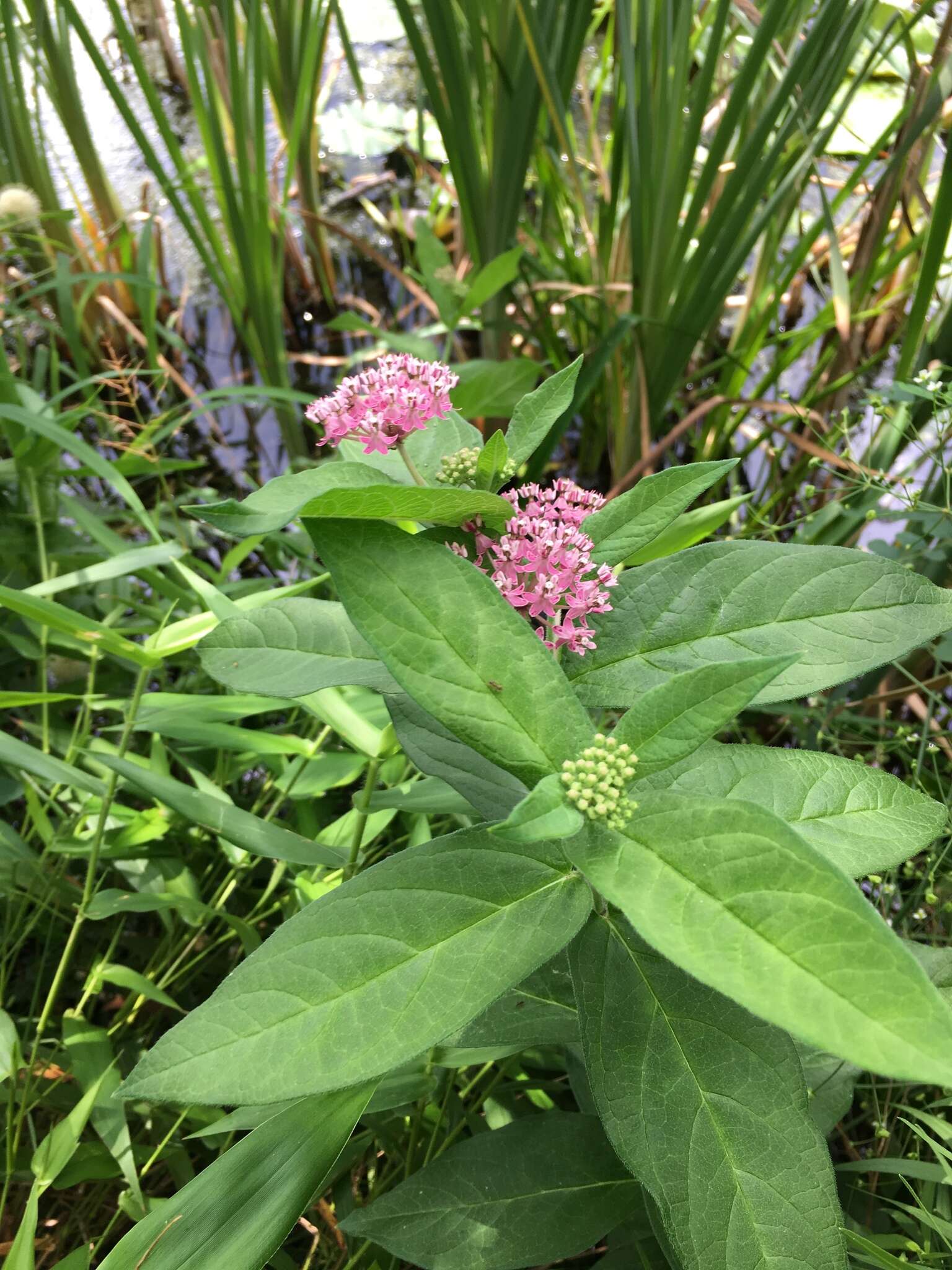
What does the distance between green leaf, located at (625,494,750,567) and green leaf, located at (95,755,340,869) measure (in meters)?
0.36

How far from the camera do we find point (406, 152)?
252cm

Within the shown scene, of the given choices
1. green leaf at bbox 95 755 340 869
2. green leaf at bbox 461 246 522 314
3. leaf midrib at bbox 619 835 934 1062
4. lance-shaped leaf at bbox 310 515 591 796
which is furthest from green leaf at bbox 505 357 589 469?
green leaf at bbox 461 246 522 314

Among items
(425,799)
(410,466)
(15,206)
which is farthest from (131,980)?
(15,206)

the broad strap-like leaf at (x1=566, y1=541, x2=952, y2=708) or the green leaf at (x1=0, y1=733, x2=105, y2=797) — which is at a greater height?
the broad strap-like leaf at (x1=566, y1=541, x2=952, y2=708)

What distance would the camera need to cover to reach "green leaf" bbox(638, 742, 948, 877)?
48 cm

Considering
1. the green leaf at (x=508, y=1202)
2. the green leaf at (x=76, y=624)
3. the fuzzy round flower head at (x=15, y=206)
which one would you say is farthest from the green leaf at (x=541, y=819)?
the fuzzy round flower head at (x=15, y=206)

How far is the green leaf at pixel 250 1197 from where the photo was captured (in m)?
0.48

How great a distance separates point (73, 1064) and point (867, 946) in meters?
0.72

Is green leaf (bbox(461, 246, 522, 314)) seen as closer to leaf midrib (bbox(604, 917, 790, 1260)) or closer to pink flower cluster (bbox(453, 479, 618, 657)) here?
pink flower cluster (bbox(453, 479, 618, 657))

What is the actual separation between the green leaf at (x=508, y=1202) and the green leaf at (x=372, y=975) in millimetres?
265

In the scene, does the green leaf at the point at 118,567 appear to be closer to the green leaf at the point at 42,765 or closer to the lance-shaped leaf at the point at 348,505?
the green leaf at the point at 42,765

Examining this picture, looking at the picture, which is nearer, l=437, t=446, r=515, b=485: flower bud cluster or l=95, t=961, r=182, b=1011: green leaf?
l=437, t=446, r=515, b=485: flower bud cluster

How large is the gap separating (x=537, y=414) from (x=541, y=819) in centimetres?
30

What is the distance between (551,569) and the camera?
509 mm
